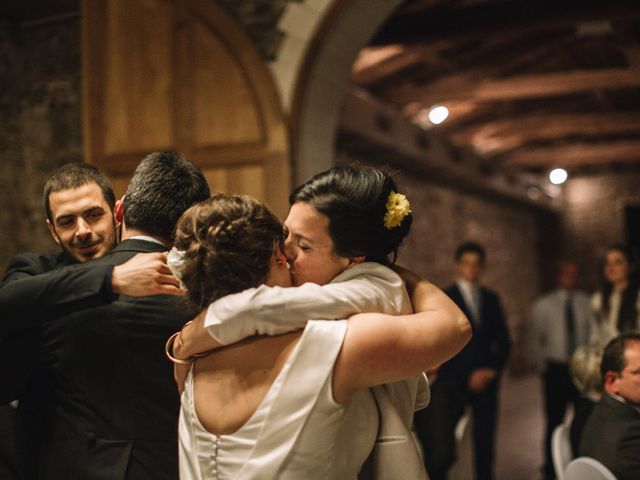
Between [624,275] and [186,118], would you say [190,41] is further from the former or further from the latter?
[624,275]

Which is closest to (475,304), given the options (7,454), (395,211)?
(7,454)

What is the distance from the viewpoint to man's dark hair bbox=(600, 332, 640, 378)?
8.82ft

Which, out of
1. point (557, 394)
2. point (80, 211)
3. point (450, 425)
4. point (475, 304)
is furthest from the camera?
point (557, 394)

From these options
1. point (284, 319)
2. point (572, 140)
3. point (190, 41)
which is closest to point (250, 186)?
point (190, 41)

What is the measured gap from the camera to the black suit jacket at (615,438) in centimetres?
236

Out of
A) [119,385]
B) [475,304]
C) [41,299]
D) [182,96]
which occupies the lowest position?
[475,304]

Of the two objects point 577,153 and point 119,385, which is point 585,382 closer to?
point 119,385

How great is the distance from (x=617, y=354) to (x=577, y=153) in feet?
27.6

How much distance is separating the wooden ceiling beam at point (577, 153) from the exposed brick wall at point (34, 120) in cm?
677

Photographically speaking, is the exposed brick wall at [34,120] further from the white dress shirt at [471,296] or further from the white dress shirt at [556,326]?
the white dress shirt at [556,326]

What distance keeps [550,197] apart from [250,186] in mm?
9876

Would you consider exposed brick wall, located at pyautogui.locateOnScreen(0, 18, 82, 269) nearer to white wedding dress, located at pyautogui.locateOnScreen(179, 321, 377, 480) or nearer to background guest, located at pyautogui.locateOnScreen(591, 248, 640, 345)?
background guest, located at pyautogui.locateOnScreen(591, 248, 640, 345)

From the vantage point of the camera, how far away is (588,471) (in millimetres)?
2281

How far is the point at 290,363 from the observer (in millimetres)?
1396
